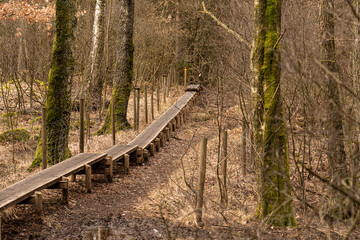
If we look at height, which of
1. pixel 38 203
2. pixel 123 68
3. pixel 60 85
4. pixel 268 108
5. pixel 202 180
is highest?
pixel 123 68

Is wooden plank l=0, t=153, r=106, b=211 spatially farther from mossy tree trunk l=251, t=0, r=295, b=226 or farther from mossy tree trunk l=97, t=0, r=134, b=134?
mossy tree trunk l=97, t=0, r=134, b=134

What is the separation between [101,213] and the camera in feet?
21.2

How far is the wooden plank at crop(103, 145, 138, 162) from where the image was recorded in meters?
8.30

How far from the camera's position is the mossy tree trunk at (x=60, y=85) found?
849cm

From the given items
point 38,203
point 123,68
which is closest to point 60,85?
point 38,203

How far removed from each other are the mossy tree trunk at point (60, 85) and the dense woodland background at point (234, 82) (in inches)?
31.5

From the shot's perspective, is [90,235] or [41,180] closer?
[90,235]

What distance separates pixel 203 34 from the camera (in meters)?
21.7

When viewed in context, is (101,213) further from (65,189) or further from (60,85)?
(60,85)

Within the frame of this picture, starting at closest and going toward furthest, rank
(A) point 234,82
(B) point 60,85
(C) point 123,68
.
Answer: (B) point 60,85, (A) point 234,82, (C) point 123,68

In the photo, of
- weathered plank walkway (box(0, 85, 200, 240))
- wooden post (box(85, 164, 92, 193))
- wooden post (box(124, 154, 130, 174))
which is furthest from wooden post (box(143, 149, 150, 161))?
wooden post (box(85, 164, 92, 193))

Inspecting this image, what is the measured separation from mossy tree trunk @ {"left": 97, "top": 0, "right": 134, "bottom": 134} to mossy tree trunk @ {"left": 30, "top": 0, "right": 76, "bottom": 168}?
3.71 m

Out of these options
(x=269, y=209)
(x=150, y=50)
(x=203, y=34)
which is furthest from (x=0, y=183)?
(x=203, y=34)

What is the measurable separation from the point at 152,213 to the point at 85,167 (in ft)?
4.92
